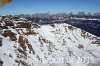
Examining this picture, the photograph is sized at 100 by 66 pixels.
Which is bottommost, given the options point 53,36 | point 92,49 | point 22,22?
point 92,49

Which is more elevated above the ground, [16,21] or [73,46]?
[16,21]

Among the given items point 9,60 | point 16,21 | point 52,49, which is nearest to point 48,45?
point 52,49

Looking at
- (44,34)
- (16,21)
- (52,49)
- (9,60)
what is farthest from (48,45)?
(9,60)

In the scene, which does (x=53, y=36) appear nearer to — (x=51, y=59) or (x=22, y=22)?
(x=22, y=22)

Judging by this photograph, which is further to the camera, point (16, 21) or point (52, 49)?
point (16, 21)

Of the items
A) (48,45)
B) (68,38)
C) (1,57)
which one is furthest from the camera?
(68,38)

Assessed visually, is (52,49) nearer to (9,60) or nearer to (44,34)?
(44,34)

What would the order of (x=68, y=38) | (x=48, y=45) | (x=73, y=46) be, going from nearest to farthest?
1. (x=48, y=45)
2. (x=73, y=46)
3. (x=68, y=38)
